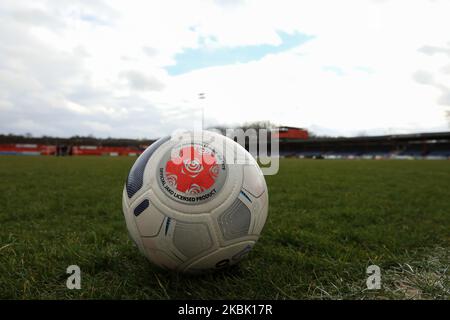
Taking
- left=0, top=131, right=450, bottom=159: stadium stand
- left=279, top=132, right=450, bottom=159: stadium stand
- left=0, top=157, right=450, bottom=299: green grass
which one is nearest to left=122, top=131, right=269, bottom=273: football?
left=0, top=157, right=450, bottom=299: green grass

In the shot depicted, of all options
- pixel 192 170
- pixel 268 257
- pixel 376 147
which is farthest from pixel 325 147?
pixel 192 170

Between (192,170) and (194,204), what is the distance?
8.6 inches

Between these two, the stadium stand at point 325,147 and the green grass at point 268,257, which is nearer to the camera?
the green grass at point 268,257

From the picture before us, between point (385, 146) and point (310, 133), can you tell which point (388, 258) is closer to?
point (385, 146)

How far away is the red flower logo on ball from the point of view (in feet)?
7.09

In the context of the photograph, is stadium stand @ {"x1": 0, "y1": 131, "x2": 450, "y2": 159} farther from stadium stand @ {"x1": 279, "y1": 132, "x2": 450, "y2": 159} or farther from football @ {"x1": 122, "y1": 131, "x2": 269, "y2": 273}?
football @ {"x1": 122, "y1": 131, "x2": 269, "y2": 273}

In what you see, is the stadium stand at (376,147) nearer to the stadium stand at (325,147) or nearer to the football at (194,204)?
the stadium stand at (325,147)

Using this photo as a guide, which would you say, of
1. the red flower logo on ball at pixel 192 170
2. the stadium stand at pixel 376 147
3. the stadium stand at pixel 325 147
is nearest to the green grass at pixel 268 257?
the red flower logo on ball at pixel 192 170

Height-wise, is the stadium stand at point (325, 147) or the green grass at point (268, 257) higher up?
the stadium stand at point (325, 147)

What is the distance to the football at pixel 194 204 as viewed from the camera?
216 centimetres

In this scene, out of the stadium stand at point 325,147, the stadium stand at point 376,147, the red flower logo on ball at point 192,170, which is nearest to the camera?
the red flower logo on ball at point 192,170

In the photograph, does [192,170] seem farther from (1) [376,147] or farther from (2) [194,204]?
(1) [376,147]
